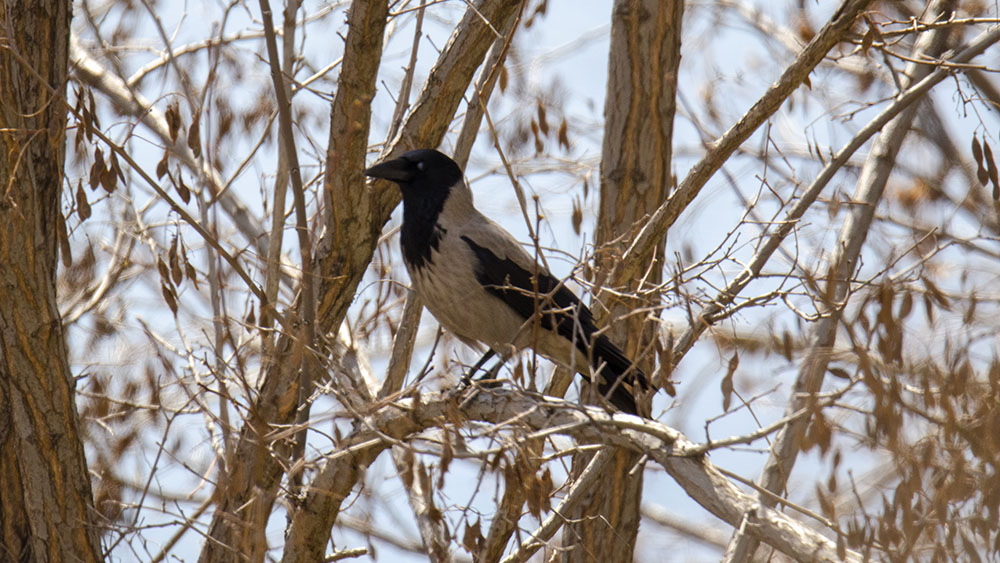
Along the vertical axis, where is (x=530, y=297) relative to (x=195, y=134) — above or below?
below

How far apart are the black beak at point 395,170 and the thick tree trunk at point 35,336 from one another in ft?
4.58

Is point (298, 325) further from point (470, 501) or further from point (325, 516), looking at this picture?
point (470, 501)

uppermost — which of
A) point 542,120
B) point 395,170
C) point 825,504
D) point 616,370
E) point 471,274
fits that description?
point 542,120

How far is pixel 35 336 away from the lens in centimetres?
473

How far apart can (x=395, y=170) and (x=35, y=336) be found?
5.74 feet

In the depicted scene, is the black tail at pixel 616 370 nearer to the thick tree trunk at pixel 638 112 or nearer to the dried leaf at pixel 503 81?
the thick tree trunk at pixel 638 112

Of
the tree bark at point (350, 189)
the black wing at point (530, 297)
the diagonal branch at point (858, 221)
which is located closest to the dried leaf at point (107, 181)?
the tree bark at point (350, 189)

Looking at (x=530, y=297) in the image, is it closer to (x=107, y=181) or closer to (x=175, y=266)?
(x=175, y=266)

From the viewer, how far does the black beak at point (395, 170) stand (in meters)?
5.53

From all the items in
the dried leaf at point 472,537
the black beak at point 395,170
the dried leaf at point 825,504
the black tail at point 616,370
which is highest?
the black beak at point 395,170

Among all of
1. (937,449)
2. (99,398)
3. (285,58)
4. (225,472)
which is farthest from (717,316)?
(99,398)

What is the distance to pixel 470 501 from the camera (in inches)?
142

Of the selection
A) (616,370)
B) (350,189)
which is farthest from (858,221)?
(350,189)

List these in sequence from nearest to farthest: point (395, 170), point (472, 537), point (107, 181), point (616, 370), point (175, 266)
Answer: point (472, 537) < point (107, 181) < point (175, 266) < point (616, 370) < point (395, 170)
